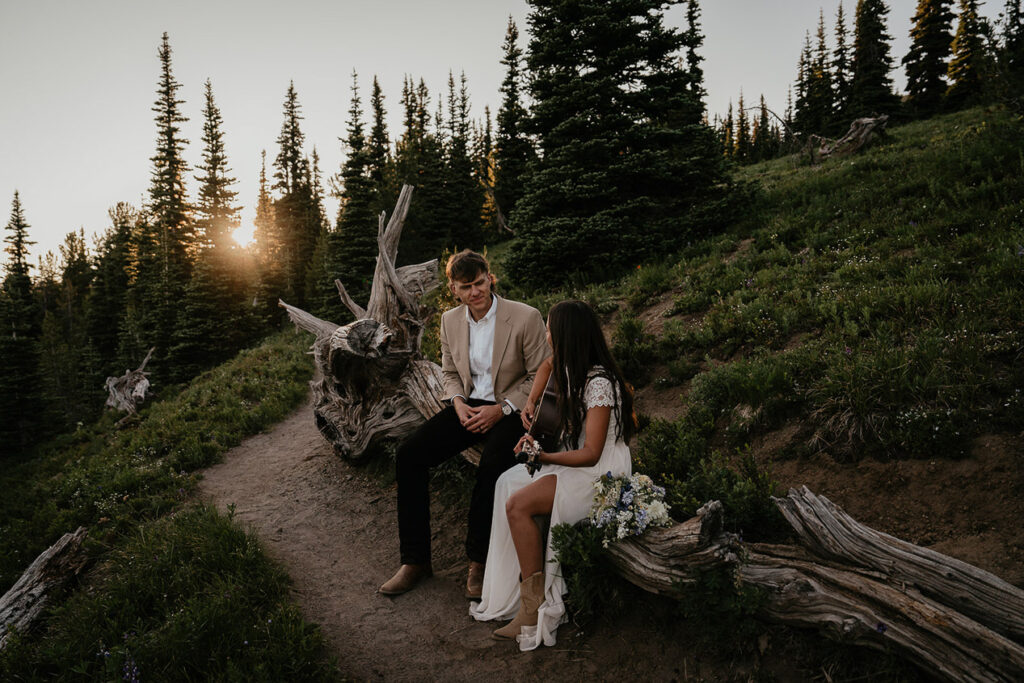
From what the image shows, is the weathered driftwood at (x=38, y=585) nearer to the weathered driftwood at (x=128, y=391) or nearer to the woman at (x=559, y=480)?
the woman at (x=559, y=480)

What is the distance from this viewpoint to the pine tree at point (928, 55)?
109 ft

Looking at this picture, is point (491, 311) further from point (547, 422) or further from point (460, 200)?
point (460, 200)

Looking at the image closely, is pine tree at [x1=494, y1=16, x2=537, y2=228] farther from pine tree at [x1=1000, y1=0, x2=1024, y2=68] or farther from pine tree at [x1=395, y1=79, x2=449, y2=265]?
pine tree at [x1=1000, y1=0, x2=1024, y2=68]

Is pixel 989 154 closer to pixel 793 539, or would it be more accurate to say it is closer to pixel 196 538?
pixel 793 539

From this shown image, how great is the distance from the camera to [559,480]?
3449mm

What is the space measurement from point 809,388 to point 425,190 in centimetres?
3089

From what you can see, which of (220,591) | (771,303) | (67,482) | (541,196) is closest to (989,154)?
(771,303)

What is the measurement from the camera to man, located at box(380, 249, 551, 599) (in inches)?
159

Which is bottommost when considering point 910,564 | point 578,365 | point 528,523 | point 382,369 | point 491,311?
point 528,523

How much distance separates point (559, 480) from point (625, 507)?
1.61ft

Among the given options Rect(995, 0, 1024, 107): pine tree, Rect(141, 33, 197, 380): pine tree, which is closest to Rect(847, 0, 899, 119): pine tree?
Rect(995, 0, 1024, 107): pine tree

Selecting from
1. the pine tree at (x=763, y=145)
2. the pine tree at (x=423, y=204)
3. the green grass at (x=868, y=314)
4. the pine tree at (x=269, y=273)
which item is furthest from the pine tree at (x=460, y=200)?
the pine tree at (x=763, y=145)

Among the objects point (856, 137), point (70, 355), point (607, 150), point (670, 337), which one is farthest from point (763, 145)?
point (70, 355)

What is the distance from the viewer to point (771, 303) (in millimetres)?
6801
